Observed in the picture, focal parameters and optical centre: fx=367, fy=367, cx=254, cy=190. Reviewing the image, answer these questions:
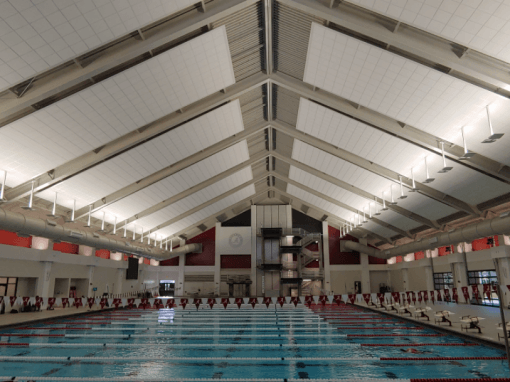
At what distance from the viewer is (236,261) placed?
37.5m

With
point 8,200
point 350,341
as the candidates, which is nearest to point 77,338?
point 8,200

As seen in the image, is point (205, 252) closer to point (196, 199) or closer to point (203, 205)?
point (203, 205)

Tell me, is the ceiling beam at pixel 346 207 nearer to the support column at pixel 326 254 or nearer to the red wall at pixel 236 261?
the support column at pixel 326 254

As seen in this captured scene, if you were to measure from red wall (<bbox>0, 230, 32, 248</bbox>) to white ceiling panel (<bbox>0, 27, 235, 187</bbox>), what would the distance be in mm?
6031

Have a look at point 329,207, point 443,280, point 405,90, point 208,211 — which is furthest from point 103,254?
point 443,280

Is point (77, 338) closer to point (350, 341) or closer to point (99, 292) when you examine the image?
point (350, 341)

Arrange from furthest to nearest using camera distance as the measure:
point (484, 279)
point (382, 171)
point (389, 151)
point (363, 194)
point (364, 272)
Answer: point (364, 272)
point (363, 194)
point (484, 279)
point (382, 171)
point (389, 151)

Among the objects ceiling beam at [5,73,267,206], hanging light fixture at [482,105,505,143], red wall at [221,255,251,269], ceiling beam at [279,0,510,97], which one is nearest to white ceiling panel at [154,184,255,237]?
red wall at [221,255,251,269]

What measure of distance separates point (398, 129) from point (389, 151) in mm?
2388

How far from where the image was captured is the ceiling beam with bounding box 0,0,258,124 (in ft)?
34.1

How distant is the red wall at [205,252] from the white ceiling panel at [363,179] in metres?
17.8

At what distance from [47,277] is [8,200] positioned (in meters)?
9.08

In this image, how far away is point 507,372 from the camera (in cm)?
747

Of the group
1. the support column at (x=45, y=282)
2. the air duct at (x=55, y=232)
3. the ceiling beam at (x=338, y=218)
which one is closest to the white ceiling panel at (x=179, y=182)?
the air duct at (x=55, y=232)
